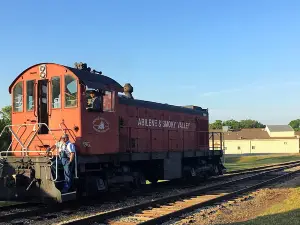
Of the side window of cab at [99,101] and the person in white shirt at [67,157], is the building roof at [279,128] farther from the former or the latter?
the person in white shirt at [67,157]

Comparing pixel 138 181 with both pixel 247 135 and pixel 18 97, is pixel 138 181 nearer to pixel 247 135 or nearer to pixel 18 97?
pixel 18 97

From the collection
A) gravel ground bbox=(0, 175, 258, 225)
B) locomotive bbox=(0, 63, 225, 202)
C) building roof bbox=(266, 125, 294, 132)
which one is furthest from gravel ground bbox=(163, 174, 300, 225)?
building roof bbox=(266, 125, 294, 132)

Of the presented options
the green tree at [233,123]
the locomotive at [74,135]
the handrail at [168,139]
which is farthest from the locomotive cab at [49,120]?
the green tree at [233,123]

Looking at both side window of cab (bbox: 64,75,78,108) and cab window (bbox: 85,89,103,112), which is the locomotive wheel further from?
side window of cab (bbox: 64,75,78,108)

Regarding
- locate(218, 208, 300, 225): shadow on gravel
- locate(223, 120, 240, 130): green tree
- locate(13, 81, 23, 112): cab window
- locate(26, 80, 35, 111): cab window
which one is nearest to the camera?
locate(218, 208, 300, 225): shadow on gravel

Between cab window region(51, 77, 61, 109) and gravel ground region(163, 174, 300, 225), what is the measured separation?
16.6ft

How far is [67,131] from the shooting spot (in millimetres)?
11516

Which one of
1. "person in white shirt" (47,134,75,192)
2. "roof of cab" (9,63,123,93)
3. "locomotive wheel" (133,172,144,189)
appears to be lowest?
"locomotive wheel" (133,172,144,189)

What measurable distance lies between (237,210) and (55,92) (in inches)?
252

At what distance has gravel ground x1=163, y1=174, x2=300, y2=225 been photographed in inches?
369

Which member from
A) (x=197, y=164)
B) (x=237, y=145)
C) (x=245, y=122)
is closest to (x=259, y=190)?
(x=197, y=164)

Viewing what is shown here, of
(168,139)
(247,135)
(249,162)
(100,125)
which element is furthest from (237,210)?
(247,135)

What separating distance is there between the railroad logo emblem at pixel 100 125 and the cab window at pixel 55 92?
1.24m

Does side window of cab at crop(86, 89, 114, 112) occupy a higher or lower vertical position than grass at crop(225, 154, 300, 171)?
higher
